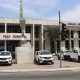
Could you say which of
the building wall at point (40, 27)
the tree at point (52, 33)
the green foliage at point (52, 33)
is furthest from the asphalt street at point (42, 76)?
the green foliage at point (52, 33)

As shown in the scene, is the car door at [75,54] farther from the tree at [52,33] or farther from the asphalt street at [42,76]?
the tree at [52,33]

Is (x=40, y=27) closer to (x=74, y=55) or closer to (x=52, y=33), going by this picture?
(x=52, y=33)

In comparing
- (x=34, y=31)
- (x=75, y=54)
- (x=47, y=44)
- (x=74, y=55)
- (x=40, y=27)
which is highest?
(x=40, y=27)

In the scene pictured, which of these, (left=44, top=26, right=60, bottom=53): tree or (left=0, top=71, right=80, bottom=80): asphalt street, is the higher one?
(left=44, top=26, right=60, bottom=53): tree

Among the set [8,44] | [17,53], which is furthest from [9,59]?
[8,44]

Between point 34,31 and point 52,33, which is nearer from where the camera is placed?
point 52,33

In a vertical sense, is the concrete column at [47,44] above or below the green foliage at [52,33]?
below

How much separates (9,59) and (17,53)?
2.80 m

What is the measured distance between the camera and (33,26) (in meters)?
72.2

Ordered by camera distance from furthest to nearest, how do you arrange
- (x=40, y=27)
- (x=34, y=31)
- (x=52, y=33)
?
(x=34, y=31) → (x=40, y=27) → (x=52, y=33)

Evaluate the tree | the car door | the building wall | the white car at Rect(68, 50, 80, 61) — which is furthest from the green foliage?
the car door

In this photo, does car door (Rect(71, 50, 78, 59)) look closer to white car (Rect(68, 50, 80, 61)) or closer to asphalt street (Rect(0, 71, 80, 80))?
white car (Rect(68, 50, 80, 61))

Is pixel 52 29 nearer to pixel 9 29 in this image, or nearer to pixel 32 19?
pixel 32 19

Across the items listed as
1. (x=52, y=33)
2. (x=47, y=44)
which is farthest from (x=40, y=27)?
(x=47, y=44)
